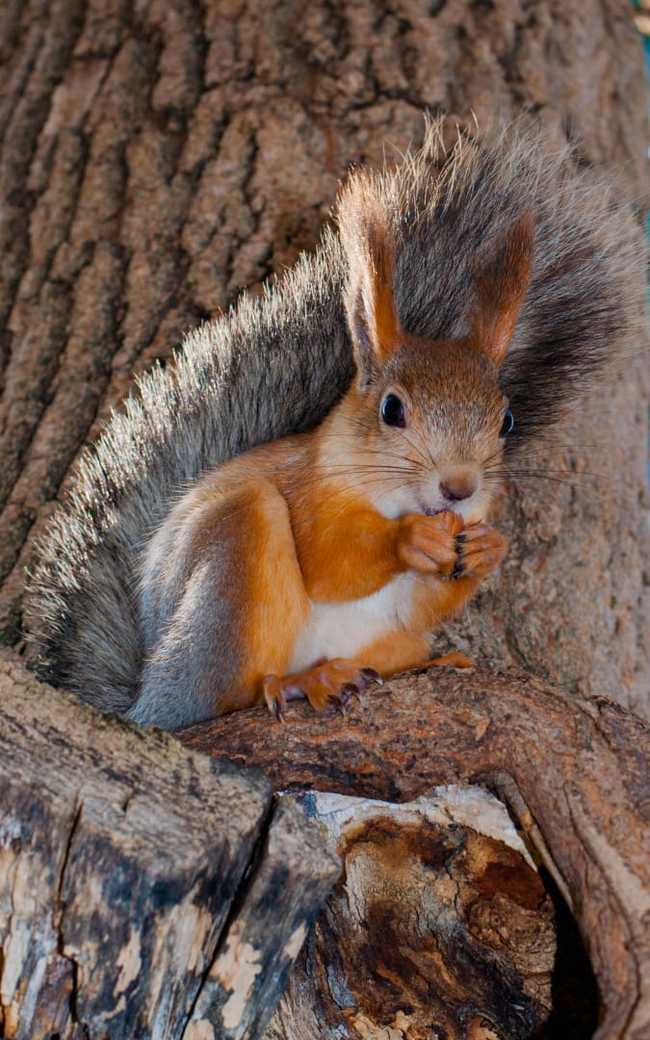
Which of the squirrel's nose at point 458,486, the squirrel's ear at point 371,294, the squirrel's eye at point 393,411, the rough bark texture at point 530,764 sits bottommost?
the rough bark texture at point 530,764

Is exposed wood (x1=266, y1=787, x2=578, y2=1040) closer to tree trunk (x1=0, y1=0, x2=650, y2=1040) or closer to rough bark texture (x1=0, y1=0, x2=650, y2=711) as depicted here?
tree trunk (x1=0, y1=0, x2=650, y2=1040)

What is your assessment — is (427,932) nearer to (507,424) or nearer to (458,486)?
(458,486)

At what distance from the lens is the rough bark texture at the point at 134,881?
0.92 m

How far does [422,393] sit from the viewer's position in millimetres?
1409

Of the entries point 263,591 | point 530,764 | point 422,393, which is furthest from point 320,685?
point 422,393

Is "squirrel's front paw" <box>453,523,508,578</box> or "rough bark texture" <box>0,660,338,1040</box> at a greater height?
"squirrel's front paw" <box>453,523,508,578</box>

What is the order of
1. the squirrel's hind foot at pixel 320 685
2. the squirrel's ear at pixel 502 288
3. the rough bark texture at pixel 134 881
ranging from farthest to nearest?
the squirrel's ear at pixel 502 288 → the squirrel's hind foot at pixel 320 685 → the rough bark texture at pixel 134 881

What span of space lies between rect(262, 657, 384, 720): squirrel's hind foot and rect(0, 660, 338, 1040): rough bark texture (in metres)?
0.22

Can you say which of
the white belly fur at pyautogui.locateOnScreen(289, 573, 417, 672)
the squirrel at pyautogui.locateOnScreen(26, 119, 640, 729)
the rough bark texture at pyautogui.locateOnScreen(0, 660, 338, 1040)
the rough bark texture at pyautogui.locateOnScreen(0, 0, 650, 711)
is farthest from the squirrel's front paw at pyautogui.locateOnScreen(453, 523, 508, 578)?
the rough bark texture at pyautogui.locateOnScreen(0, 660, 338, 1040)

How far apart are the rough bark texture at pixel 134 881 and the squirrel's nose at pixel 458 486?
44 centimetres

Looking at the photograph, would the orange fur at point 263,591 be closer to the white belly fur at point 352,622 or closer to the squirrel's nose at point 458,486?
the white belly fur at point 352,622

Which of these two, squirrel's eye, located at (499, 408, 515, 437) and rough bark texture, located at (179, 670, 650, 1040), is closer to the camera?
rough bark texture, located at (179, 670, 650, 1040)

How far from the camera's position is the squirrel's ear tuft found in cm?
141

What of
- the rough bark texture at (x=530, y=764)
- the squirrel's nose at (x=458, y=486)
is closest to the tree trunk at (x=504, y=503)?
the rough bark texture at (x=530, y=764)
